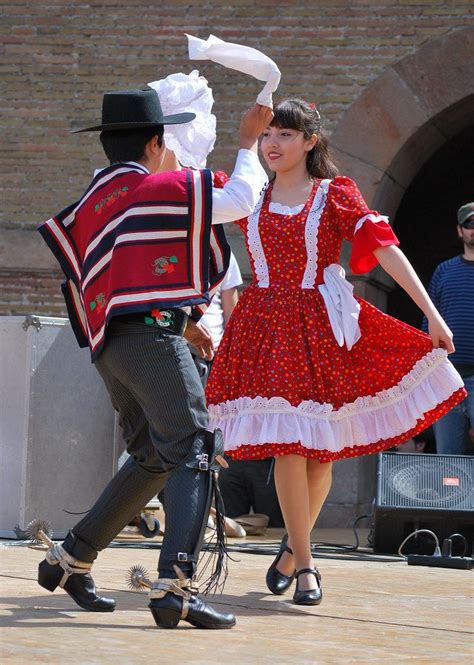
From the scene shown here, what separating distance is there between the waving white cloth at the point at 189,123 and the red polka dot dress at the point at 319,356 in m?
0.75

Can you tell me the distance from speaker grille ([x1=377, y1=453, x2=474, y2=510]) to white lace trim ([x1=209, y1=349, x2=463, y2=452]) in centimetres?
184

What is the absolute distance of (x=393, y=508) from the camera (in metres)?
6.54

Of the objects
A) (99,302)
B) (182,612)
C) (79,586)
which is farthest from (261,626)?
(99,302)

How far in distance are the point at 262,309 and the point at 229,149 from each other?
5.04 meters

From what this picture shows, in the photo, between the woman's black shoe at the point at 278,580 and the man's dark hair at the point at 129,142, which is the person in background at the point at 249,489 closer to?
the woman's black shoe at the point at 278,580

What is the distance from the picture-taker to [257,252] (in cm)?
486

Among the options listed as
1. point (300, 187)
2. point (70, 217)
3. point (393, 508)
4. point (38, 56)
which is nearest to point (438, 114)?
point (38, 56)

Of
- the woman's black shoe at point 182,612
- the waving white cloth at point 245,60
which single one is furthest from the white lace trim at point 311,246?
the woman's black shoe at point 182,612

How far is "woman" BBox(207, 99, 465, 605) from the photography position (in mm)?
4613

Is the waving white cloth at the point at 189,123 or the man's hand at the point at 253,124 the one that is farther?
the waving white cloth at the point at 189,123

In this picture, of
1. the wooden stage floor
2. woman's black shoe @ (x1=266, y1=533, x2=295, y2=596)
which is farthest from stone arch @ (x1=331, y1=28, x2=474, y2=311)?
woman's black shoe @ (x1=266, y1=533, x2=295, y2=596)

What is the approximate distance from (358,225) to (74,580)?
5.39 ft

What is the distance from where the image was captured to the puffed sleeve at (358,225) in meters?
4.67

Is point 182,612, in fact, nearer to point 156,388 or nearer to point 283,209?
point 156,388
